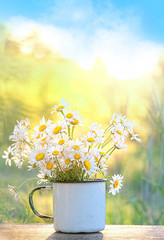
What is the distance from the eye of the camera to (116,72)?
171cm

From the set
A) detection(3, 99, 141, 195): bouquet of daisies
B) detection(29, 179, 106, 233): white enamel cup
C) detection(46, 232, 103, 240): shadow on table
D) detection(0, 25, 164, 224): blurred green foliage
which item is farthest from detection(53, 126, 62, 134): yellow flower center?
detection(0, 25, 164, 224): blurred green foliage

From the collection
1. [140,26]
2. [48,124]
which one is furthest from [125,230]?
[140,26]

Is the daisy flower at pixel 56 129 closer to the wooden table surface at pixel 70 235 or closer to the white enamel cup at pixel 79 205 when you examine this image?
the white enamel cup at pixel 79 205

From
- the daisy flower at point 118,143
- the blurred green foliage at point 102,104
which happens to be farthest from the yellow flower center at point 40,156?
the blurred green foliage at point 102,104

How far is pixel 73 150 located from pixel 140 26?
1.25 metres

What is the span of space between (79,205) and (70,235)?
0.21ft

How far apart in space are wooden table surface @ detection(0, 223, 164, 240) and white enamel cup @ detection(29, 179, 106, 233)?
0.02m

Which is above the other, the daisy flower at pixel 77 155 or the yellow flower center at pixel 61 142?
the yellow flower center at pixel 61 142

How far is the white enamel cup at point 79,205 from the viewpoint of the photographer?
73 cm

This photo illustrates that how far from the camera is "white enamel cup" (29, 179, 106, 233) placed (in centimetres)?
73

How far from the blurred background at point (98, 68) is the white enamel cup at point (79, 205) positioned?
0.93 meters

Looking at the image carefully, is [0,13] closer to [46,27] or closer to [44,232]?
[46,27]

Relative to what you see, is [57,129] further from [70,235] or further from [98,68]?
[98,68]

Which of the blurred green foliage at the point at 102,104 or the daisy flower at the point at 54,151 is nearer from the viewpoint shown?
the daisy flower at the point at 54,151
